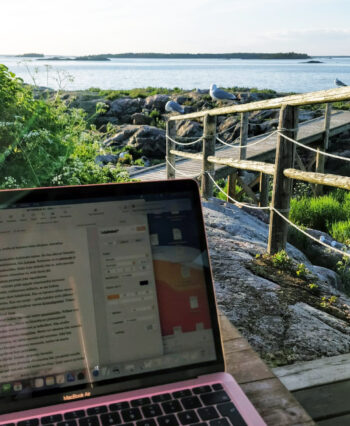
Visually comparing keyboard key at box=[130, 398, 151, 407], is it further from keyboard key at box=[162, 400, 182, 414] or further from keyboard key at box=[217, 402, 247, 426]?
keyboard key at box=[217, 402, 247, 426]

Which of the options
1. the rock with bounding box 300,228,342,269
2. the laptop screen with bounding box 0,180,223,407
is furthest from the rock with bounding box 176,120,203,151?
the laptop screen with bounding box 0,180,223,407

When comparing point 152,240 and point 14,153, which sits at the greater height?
point 152,240

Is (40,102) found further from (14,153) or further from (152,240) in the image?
(152,240)

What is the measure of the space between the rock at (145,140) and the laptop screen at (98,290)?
17107 millimetres

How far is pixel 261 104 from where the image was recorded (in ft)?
16.1

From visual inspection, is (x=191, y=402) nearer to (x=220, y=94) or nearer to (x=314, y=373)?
(x=314, y=373)

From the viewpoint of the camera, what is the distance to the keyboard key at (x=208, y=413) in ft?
3.18

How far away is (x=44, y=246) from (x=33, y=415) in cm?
35

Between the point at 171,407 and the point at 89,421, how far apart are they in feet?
0.55

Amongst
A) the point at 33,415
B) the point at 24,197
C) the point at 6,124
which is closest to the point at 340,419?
the point at 33,415

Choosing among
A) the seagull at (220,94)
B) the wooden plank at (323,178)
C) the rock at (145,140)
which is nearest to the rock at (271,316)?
the wooden plank at (323,178)

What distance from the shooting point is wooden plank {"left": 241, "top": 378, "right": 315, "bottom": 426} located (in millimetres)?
1023

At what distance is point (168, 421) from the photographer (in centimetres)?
96

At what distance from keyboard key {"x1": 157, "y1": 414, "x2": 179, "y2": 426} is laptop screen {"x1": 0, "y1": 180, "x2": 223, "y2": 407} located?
4.9 inches
